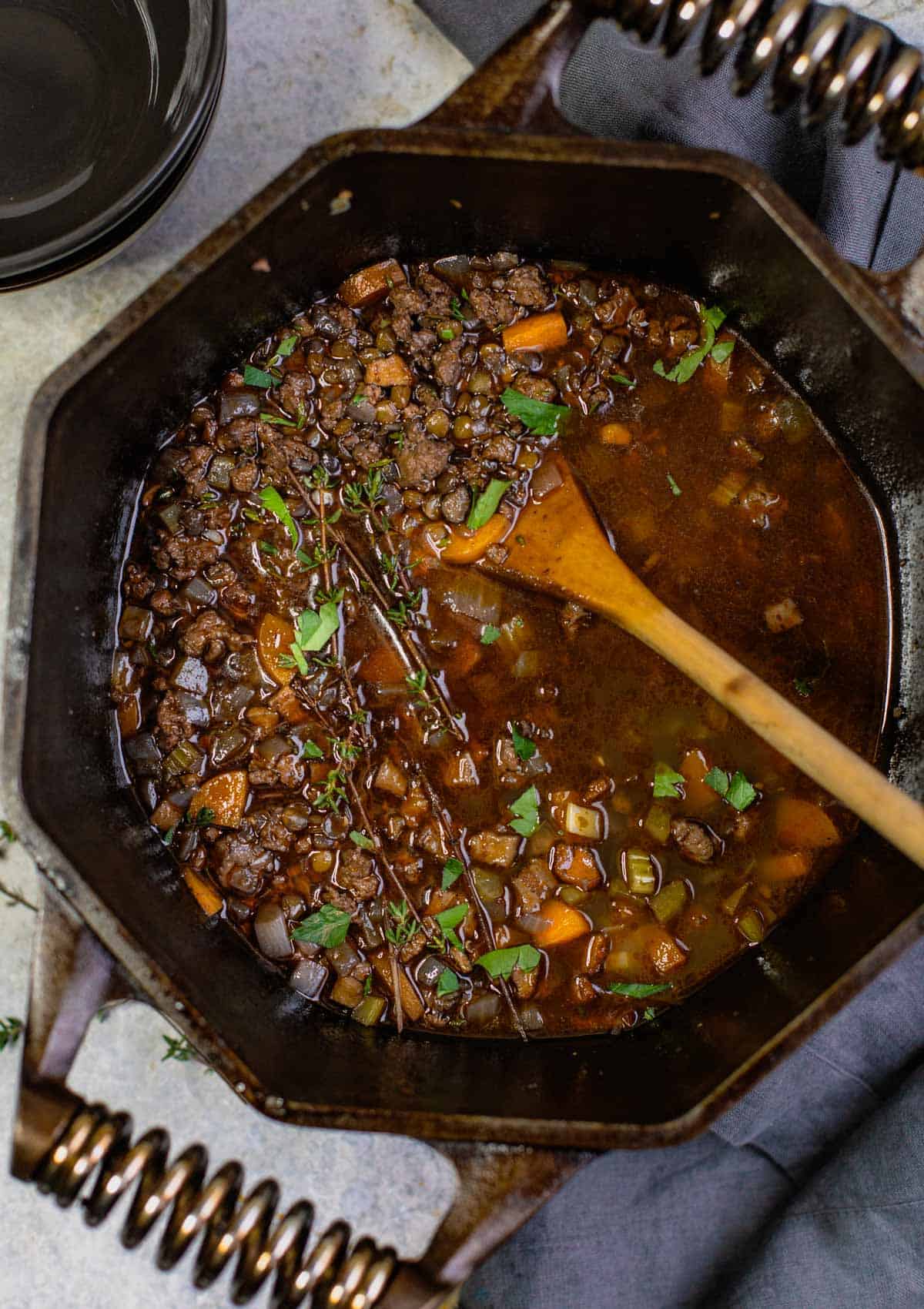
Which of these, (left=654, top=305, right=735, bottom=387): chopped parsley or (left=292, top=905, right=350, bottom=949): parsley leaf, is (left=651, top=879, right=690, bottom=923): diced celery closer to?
(left=292, top=905, right=350, bottom=949): parsley leaf

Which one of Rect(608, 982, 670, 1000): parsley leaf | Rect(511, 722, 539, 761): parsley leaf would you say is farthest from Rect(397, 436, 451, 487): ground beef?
Rect(608, 982, 670, 1000): parsley leaf

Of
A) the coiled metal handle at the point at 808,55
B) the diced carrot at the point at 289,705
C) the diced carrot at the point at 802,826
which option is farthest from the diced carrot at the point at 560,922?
the coiled metal handle at the point at 808,55

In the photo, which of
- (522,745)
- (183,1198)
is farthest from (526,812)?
(183,1198)

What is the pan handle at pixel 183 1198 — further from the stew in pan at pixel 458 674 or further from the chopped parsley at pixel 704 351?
the chopped parsley at pixel 704 351

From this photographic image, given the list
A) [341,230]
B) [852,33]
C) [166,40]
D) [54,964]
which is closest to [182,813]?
[54,964]

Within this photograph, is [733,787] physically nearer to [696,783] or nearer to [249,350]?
[696,783]
